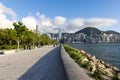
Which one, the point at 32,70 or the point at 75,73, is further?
the point at 32,70

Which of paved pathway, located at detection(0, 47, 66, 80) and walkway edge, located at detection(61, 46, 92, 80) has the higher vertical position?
walkway edge, located at detection(61, 46, 92, 80)

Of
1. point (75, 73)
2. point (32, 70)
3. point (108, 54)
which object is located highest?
A: point (75, 73)

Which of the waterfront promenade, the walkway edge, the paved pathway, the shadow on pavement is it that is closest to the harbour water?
the waterfront promenade

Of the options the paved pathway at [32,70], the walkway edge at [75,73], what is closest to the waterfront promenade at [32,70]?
A: the paved pathway at [32,70]

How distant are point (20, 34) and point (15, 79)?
41655 mm

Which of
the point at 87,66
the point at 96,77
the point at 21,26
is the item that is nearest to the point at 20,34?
the point at 21,26

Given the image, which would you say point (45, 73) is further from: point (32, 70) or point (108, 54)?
point (108, 54)

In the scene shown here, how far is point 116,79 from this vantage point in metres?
11.7

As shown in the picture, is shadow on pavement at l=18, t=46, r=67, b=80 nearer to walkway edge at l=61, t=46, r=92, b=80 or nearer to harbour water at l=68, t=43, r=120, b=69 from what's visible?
walkway edge at l=61, t=46, r=92, b=80

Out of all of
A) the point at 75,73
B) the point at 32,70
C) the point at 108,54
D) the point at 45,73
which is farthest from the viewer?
the point at 108,54

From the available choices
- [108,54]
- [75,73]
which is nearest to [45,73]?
[75,73]

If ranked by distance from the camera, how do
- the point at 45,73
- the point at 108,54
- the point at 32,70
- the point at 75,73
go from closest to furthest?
1. the point at 75,73
2. the point at 45,73
3. the point at 32,70
4. the point at 108,54

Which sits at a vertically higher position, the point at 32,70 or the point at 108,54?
the point at 32,70

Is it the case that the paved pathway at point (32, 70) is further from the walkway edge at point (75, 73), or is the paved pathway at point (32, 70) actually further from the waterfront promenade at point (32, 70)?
the walkway edge at point (75, 73)
